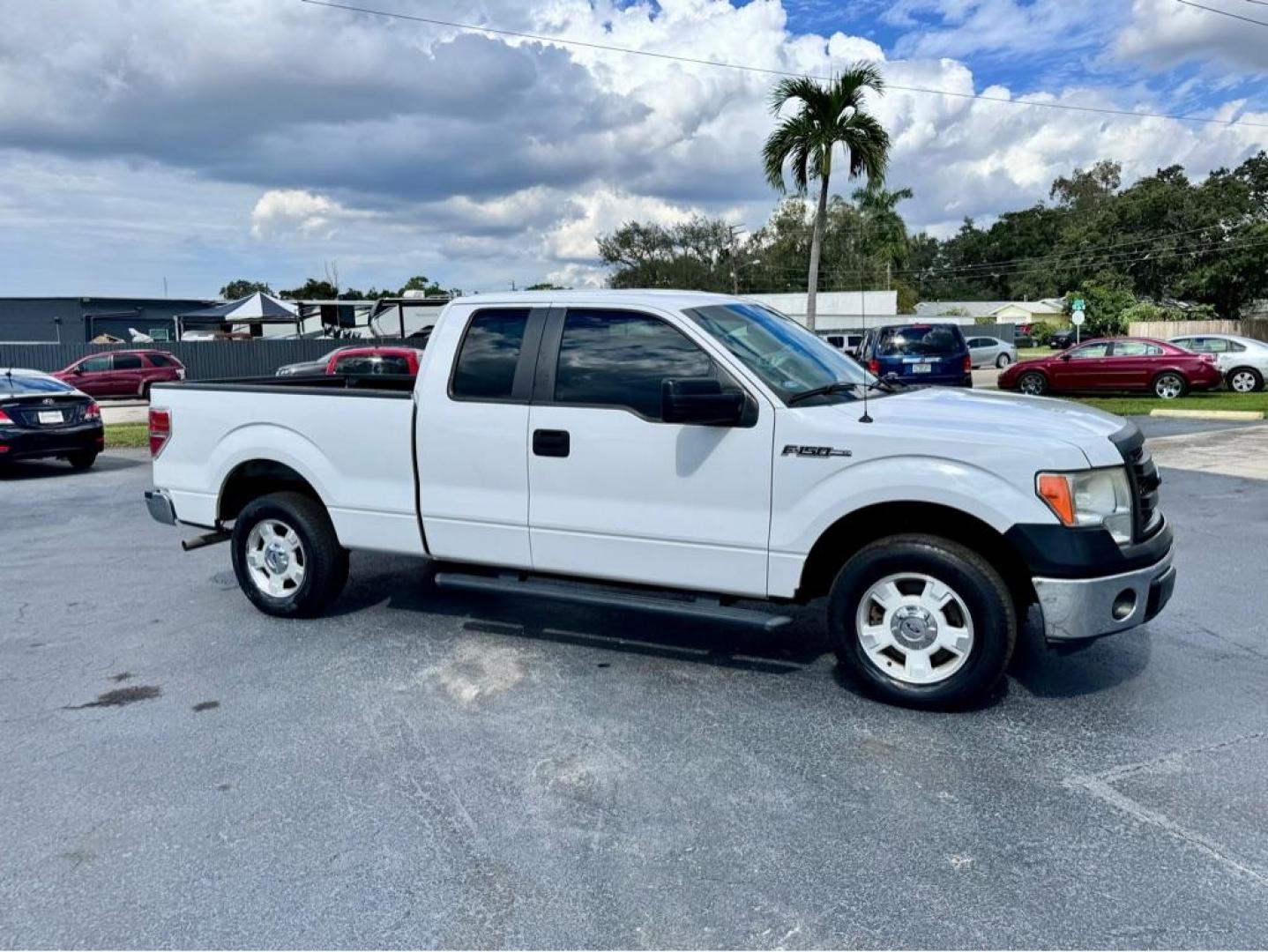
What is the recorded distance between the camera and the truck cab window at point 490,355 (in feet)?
16.9

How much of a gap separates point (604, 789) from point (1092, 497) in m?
2.40

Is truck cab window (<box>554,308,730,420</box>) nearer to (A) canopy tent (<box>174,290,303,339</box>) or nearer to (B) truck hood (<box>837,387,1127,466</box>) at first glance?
(B) truck hood (<box>837,387,1127,466</box>)

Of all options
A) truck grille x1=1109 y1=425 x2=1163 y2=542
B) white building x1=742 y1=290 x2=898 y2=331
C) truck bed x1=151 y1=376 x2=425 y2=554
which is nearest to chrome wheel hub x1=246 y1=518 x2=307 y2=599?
truck bed x1=151 y1=376 x2=425 y2=554

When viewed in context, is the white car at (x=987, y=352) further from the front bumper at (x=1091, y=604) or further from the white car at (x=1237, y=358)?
the front bumper at (x=1091, y=604)

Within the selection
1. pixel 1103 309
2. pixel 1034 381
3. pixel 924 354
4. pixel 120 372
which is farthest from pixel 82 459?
pixel 1103 309

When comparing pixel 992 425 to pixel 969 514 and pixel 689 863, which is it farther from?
pixel 689 863

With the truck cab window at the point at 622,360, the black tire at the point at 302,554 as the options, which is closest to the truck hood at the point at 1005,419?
the truck cab window at the point at 622,360

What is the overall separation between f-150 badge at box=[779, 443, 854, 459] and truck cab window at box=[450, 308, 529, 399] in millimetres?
1566

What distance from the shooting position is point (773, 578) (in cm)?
455

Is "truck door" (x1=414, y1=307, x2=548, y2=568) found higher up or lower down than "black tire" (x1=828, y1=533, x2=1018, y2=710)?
higher up

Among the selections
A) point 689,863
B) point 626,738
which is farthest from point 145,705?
point 689,863

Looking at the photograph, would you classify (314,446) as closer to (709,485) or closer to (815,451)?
(709,485)

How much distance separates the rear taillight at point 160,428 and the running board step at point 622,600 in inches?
88.0

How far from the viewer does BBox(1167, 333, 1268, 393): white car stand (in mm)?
22672
